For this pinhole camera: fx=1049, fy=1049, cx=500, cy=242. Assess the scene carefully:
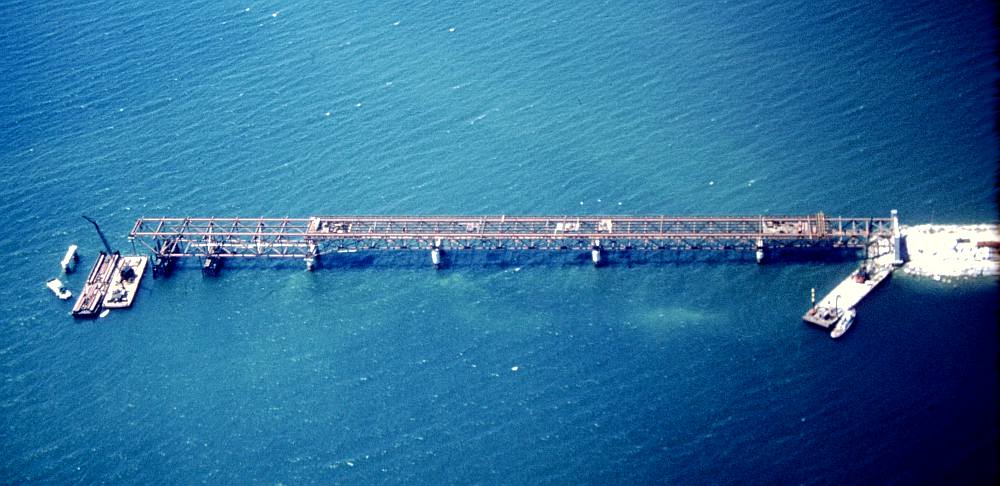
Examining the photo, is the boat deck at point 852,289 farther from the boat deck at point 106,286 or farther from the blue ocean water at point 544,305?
the boat deck at point 106,286

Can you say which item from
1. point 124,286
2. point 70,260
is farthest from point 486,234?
point 70,260

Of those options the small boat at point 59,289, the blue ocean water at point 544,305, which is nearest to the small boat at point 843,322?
the blue ocean water at point 544,305

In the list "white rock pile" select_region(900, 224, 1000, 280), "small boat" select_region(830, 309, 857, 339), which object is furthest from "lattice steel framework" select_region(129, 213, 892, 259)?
"small boat" select_region(830, 309, 857, 339)

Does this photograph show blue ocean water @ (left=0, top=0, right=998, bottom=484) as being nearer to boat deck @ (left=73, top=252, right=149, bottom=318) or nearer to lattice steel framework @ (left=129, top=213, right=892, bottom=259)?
boat deck @ (left=73, top=252, right=149, bottom=318)

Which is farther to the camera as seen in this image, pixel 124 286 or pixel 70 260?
pixel 70 260

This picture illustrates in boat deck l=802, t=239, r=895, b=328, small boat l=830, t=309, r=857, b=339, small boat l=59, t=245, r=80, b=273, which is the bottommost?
small boat l=830, t=309, r=857, b=339

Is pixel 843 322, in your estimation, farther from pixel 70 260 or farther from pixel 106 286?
pixel 70 260

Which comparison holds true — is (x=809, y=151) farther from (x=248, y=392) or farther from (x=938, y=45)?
(x=248, y=392)
